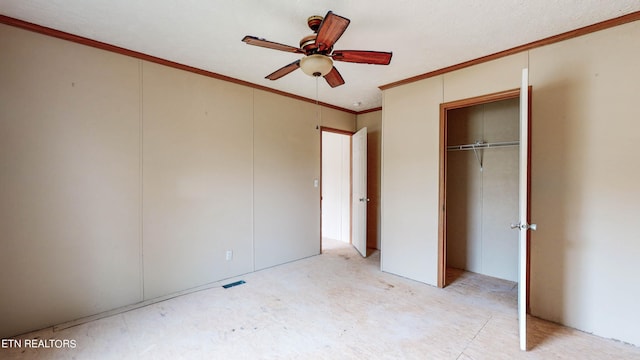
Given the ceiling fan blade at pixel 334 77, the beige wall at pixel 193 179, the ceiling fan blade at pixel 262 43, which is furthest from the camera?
the beige wall at pixel 193 179

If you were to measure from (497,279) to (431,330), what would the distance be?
1824 mm

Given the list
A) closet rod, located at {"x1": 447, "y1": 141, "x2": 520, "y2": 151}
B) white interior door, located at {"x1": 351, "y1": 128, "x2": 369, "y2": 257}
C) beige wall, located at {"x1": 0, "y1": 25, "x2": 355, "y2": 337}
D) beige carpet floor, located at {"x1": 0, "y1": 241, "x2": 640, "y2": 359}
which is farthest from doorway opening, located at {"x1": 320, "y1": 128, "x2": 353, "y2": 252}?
beige carpet floor, located at {"x1": 0, "y1": 241, "x2": 640, "y2": 359}

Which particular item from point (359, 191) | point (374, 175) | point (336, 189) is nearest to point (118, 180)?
point (359, 191)

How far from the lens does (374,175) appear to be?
17.2 ft

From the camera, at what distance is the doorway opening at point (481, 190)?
3.62 metres

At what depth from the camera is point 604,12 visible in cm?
218

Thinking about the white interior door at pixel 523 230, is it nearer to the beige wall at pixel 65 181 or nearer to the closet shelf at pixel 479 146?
the closet shelf at pixel 479 146

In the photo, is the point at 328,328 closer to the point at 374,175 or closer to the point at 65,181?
the point at 65,181

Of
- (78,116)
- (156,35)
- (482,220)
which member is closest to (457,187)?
(482,220)

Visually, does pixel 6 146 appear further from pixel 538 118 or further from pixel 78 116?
pixel 538 118

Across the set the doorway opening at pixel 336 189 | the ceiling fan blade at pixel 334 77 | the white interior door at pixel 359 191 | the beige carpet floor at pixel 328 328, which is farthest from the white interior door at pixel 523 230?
the doorway opening at pixel 336 189

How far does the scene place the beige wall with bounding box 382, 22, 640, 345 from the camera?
89.7 inches

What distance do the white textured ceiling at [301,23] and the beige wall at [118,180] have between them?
394 mm

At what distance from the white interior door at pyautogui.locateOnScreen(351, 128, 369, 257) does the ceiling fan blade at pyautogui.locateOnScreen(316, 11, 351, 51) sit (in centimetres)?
265
